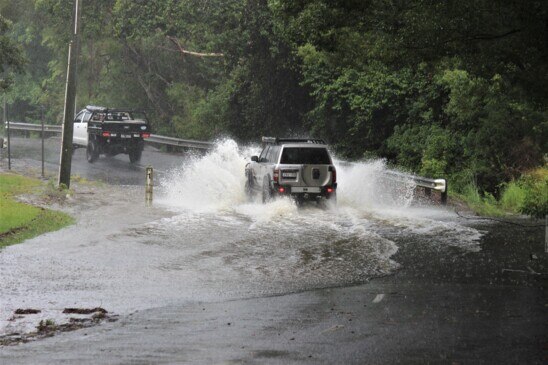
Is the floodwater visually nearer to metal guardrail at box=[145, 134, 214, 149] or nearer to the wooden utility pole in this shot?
the wooden utility pole

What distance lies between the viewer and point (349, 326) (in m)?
11.4

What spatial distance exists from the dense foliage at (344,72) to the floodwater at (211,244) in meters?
3.91

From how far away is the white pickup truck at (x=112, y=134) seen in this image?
3988 centimetres

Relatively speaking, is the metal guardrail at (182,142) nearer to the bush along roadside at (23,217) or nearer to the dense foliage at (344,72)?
the dense foliage at (344,72)

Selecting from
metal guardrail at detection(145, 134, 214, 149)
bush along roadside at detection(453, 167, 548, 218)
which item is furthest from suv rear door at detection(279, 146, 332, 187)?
metal guardrail at detection(145, 134, 214, 149)

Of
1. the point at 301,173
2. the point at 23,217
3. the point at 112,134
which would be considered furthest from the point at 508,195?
the point at 112,134

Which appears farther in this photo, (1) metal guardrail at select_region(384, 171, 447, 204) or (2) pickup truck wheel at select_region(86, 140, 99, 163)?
(2) pickup truck wheel at select_region(86, 140, 99, 163)

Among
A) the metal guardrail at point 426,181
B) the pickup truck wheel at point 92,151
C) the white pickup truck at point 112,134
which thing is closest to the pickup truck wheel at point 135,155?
the white pickup truck at point 112,134

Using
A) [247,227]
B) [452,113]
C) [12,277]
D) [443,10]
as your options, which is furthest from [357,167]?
[12,277]

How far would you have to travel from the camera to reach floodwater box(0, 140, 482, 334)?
1419cm

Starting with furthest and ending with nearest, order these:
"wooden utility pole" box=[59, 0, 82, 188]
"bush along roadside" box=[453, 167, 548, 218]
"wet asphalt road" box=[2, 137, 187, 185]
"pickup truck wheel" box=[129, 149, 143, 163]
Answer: "pickup truck wheel" box=[129, 149, 143, 163]
"wet asphalt road" box=[2, 137, 187, 185]
"wooden utility pole" box=[59, 0, 82, 188]
"bush along roadside" box=[453, 167, 548, 218]

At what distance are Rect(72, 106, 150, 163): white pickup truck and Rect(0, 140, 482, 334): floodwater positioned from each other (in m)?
8.86

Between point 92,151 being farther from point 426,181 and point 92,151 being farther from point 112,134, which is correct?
point 426,181

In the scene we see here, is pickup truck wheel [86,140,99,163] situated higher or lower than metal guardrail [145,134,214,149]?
lower
